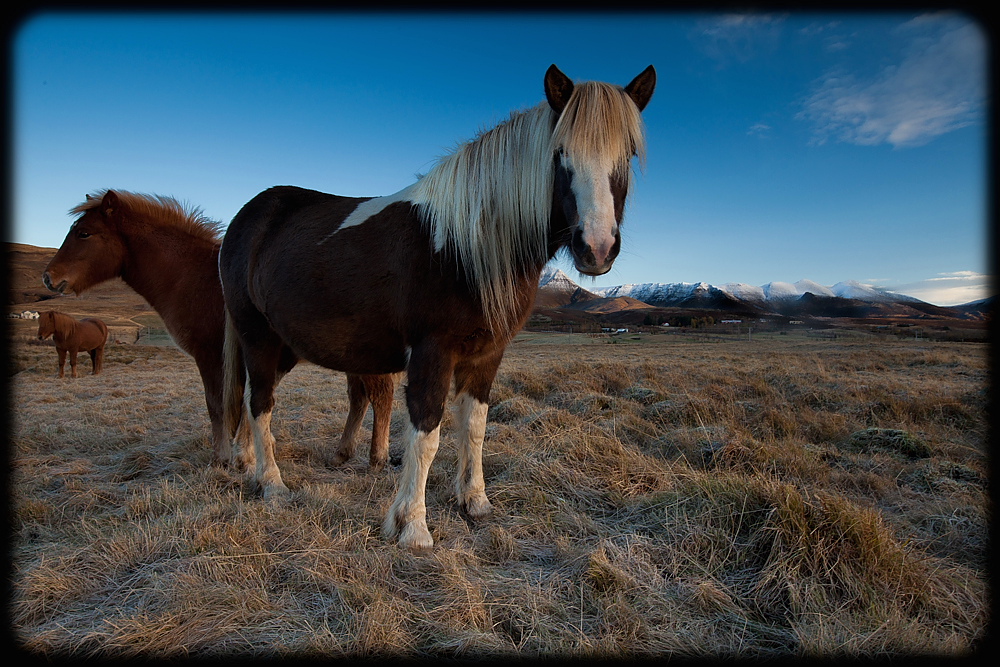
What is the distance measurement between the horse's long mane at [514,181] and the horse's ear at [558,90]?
5 cm

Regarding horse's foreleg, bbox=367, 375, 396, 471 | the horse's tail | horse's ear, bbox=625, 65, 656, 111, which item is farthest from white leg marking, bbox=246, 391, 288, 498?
horse's ear, bbox=625, 65, 656, 111

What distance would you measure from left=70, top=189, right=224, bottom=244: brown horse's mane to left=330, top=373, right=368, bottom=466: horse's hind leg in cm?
237

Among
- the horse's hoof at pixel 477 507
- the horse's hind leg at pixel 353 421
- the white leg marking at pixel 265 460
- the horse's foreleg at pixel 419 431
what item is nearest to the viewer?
the horse's foreleg at pixel 419 431

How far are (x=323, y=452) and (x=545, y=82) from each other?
426 cm

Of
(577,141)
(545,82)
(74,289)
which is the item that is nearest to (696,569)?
(577,141)

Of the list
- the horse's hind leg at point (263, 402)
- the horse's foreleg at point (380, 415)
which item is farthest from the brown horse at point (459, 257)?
the horse's foreleg at point (380, 415)

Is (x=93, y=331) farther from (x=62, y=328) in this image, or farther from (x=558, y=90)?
(x=558, y=90)

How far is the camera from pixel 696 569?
221 cm

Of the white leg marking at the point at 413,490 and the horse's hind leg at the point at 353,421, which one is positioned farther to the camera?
the horse's hind leg at the point at 353,421

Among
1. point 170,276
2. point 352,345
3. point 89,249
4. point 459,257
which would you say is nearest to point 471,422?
point 352,345

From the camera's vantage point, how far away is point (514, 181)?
271 centimetres

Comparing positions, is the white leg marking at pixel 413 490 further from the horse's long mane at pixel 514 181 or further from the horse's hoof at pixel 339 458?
the horse's hoof at pixel 339 458

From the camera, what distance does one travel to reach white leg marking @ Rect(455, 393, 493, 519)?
3.24 metres

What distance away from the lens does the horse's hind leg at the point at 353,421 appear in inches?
178
